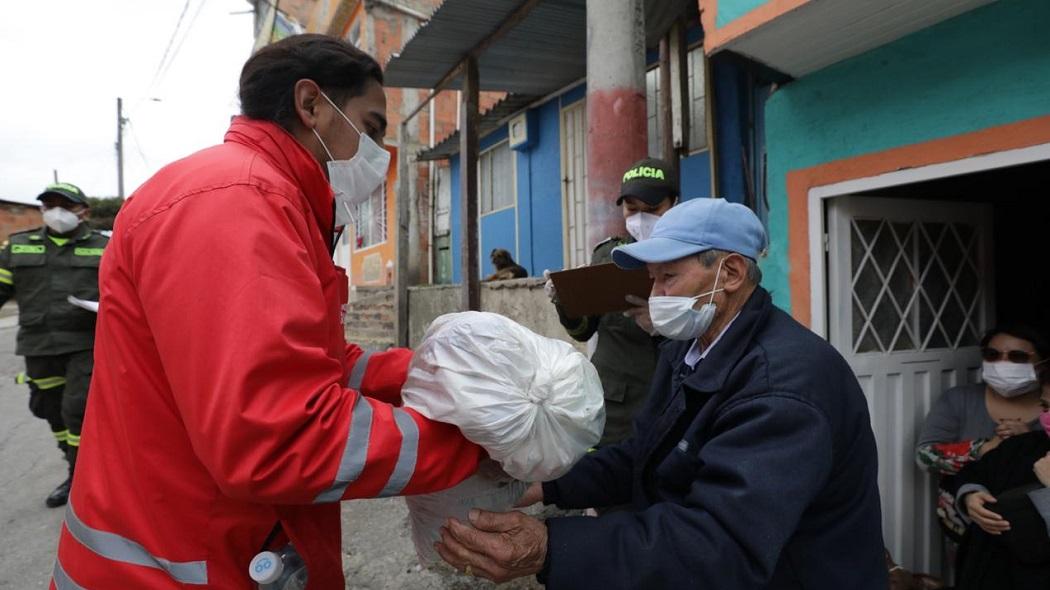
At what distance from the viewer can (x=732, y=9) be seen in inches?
113

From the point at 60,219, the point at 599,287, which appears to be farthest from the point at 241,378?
the point at 60,219

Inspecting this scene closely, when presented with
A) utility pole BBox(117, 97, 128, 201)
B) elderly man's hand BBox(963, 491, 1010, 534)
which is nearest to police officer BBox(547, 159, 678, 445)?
elderly man's hand BBox(963, 491, 1010, 534)

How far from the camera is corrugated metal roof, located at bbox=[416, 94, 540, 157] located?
332 inches

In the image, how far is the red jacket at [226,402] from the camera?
3.23 ft

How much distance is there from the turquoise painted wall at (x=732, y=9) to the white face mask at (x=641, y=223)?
3.22ft

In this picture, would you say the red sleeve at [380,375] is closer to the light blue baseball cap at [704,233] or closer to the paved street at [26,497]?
the light blue baseball cap at [704,233]

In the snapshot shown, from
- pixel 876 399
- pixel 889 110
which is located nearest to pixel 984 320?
pixel 876 399

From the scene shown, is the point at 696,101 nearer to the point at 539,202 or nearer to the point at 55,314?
the point at 539,202

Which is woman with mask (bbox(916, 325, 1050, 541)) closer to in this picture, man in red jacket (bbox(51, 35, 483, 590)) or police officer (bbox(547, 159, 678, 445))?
police officer (bbox(547, 159, 678, 445))

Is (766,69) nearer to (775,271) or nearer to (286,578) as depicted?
(775,271)

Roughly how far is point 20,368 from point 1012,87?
13319mm

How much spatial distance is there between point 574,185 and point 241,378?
744 cm

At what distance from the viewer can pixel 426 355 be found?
130 centimetres

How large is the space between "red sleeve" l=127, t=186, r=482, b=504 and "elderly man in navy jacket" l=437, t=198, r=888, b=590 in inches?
Answer: 17.0
